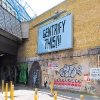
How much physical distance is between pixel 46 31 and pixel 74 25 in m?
5.22

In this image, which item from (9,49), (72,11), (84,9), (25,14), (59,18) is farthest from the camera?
(25,14)

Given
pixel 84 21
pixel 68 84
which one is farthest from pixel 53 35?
pixel 68 84

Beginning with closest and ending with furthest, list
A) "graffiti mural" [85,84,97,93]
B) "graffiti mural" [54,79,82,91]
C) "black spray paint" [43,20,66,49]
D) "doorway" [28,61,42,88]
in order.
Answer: "graffiti mural" [85,84,97,93] → "graffiti mural" [54,79,82,91] → "black spray paint" [43,20,66,49] → "doorway" [28,61,42,88]

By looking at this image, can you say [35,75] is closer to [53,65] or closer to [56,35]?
[53,65]

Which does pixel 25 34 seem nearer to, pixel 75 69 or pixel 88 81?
pixel 75 69

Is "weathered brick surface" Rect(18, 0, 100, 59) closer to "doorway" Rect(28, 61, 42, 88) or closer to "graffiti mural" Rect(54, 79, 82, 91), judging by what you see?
"graffiti mural" Rect(54, 79, 82, 91)

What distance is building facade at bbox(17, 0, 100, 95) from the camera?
17359 millimetres

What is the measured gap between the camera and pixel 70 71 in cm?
1969

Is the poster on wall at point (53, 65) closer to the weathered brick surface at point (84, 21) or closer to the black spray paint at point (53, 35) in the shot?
the black spray paint at point (53, 35)

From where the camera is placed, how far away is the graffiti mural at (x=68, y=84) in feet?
60.8

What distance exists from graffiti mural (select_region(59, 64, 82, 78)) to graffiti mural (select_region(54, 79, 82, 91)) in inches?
20.6

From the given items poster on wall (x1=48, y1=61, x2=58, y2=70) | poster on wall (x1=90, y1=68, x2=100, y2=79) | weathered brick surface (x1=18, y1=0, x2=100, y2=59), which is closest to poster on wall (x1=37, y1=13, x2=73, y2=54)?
weathered brick surface (x1=18, y1=0, x2=100, y2=59)

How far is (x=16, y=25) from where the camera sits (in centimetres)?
2809

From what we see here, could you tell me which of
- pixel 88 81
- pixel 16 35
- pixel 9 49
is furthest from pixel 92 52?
pixel 9 49
